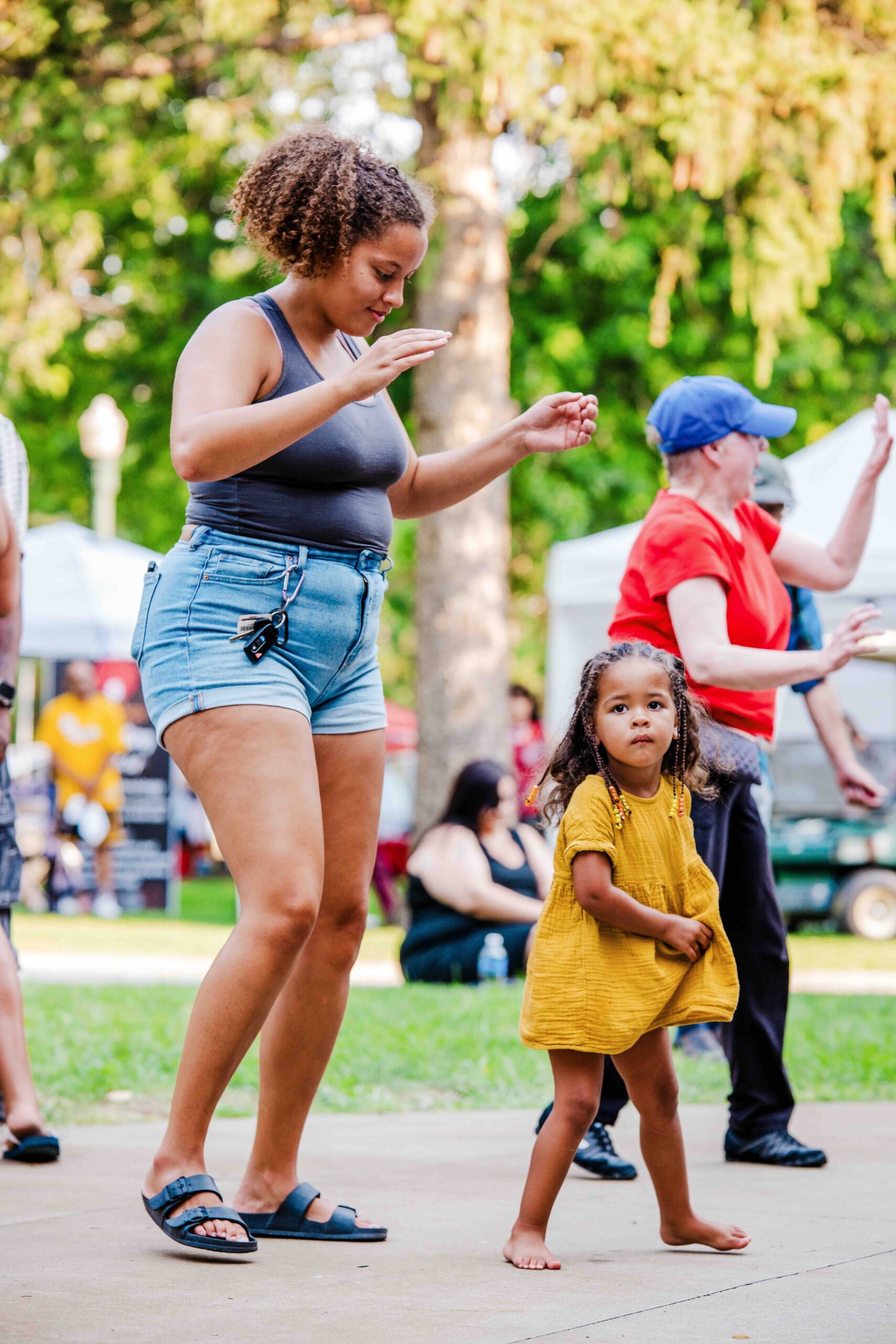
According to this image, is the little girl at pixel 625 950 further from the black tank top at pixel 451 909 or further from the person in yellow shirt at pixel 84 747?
the person in yellow shirt at pixel 84 747

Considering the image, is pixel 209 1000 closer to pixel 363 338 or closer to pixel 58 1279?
pixel 58 1279

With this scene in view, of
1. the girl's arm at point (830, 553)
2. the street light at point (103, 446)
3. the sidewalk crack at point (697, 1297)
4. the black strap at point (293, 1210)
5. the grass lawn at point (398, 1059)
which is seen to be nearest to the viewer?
the sidewalk crack at point (697, 1297)

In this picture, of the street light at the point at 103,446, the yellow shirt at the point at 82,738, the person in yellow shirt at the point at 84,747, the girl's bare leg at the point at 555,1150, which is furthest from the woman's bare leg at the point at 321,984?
the street light at the point at 103,446

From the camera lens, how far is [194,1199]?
10.2 feet

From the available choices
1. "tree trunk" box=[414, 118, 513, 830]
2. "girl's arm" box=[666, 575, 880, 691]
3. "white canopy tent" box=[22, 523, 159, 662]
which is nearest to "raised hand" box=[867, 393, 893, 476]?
"girl's arm" box=[666, 575, 880, 691]

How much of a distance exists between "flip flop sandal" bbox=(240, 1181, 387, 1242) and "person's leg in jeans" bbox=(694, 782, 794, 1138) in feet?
4.11

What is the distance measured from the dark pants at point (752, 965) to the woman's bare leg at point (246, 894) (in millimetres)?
1368

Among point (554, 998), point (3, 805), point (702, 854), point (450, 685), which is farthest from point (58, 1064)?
point (450, 685)

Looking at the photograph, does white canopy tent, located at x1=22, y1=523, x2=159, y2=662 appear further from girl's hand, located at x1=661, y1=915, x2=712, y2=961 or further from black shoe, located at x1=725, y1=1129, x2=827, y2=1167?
girl's hand, located at x1=661, y1=915, x2=712, y2=961

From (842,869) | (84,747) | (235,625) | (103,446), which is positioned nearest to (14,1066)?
(235,625)

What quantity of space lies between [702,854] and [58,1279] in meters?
1.82

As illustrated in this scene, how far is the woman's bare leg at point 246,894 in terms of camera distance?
3119mm

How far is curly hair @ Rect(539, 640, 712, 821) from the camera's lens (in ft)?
11.2

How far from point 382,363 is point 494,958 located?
5487 millimetres
